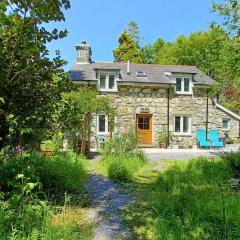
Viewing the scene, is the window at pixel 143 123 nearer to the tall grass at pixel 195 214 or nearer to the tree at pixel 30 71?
the tall grass at pixel 195 214

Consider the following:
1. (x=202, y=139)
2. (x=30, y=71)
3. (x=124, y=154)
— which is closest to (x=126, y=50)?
(x=202, y=139)

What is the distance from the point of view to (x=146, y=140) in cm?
2425

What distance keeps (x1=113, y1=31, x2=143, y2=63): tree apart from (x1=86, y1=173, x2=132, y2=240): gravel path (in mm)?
37371

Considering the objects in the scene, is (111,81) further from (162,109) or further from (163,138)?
(163,138)

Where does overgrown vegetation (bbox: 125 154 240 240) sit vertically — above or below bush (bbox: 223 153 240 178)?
below

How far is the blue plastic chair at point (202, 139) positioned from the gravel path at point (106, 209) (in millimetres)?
15662

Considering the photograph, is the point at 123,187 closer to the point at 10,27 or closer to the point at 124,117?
the point at 10,27

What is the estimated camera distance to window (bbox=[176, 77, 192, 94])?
24.5 metres

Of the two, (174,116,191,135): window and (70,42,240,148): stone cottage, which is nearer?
(70,42,240,148): stone cottage

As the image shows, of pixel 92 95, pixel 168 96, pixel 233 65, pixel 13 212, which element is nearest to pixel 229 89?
pixel 233 65

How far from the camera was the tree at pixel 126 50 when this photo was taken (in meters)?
45.0

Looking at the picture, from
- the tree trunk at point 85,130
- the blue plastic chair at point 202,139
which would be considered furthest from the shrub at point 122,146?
the blue plastic chair at point 202,139

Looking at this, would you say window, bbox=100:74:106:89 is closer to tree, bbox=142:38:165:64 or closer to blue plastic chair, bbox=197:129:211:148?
blue plastic chair, bbox=197:129:211:148

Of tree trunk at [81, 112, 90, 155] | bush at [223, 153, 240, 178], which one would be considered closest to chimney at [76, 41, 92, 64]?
tree trunk at [81, 112, 90, 155]
